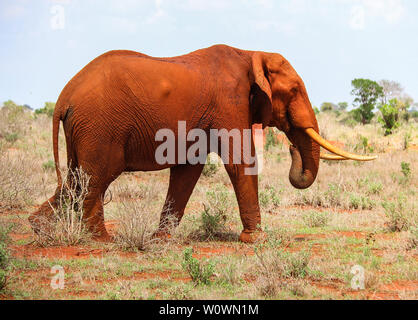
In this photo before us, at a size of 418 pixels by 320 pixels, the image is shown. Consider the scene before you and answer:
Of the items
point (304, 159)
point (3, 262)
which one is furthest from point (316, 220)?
point (3, 262)

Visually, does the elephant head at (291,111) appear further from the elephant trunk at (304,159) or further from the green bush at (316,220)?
the green bush at (316,220)

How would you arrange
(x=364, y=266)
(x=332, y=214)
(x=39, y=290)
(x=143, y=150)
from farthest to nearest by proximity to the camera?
(x=332, y=214), (x=143, y=150), (x=364, y=266), (x=39, y=290)

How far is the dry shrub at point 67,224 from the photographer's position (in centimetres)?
707

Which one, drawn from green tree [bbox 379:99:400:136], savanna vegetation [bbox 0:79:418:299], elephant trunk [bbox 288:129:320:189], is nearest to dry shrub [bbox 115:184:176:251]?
savanna vegetation [bbox 0:79:418:299]

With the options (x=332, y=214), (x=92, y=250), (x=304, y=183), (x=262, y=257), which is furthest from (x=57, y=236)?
(x=332, y=214)

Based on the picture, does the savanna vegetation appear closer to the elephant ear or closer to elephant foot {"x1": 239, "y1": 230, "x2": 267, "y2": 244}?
elephant foot {"x1": 239, "y1": 230, "x2": 267, "y2": 244}

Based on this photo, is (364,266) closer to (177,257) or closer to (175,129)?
(177,257)

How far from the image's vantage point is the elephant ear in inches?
300

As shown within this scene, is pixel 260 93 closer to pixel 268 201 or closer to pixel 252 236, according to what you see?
pixel 252 236

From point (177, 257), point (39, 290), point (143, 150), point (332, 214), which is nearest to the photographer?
point (39, 290)

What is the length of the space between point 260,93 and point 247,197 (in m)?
1.50

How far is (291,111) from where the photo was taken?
8.03 metres

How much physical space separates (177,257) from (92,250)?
1.11 meters

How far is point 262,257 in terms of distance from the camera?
5.89 metres
